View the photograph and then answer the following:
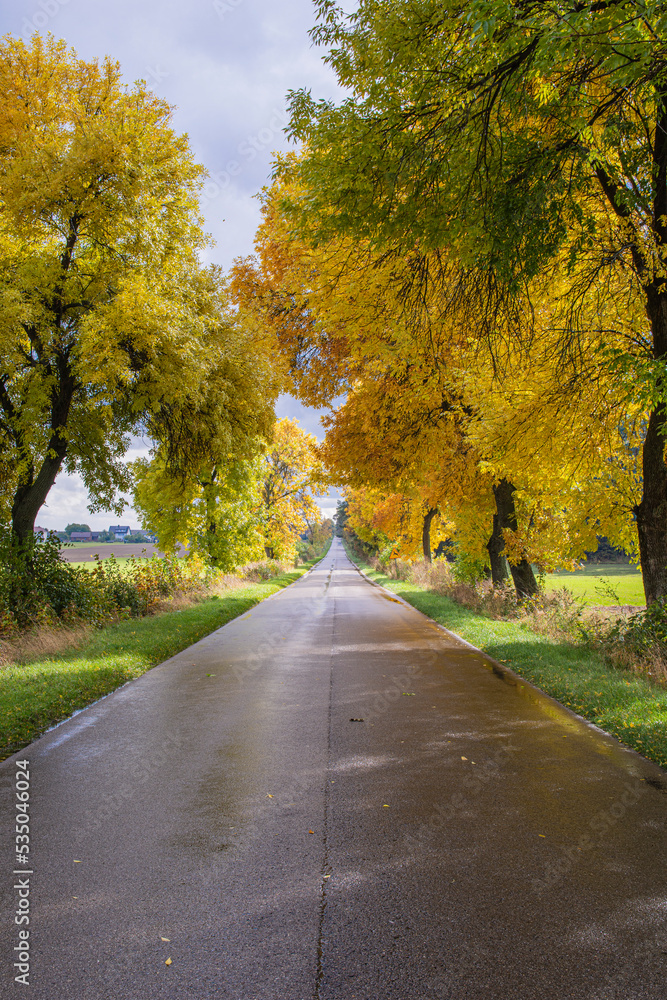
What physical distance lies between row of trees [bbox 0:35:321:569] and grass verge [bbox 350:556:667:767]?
6218 millimetres

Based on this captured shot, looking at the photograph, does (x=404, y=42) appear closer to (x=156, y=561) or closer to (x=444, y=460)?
(x=444, y=460)

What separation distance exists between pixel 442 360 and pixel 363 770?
30.1 feet

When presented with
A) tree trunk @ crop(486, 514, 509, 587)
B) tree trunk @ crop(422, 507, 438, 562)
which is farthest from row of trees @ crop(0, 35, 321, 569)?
tree trunk @ crop(422, 507, 438, 562)

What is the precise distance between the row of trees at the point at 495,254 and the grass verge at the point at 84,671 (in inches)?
215

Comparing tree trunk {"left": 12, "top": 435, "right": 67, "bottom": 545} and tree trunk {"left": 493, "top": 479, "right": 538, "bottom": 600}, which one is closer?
tree trunk {"left": 12, "top": 435, "right": 67, "bottom": 545}

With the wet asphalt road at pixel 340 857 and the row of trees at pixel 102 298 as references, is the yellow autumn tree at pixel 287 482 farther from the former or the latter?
the wet asphalt road at pixel 340 857

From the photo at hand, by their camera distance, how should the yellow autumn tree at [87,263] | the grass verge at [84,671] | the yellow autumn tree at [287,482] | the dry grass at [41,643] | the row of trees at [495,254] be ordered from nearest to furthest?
the row of trees at [495,254], the grass verge at [84,671], the dry grass at [41,643], the yellow autumn tree at [87,263], the yellow autumn tree at [287,482]

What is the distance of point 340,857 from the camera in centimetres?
350

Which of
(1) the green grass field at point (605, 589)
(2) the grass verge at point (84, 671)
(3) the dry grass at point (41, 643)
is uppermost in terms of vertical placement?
(3) the dry grass at point (41, 643)

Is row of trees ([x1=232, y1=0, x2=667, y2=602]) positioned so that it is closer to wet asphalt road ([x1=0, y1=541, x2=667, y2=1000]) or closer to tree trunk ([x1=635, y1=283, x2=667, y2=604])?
tree trunk ([x1=635, y1=283, x2=667, y2=604])

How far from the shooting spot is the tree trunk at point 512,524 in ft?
50.1

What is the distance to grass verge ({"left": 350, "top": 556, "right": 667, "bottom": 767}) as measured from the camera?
18.9ft

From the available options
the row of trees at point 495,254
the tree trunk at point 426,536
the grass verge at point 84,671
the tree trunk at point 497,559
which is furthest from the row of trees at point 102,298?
the tree trunk at point 426,536

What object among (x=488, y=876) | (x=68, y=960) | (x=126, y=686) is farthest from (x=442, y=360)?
(x=68, y=960)
